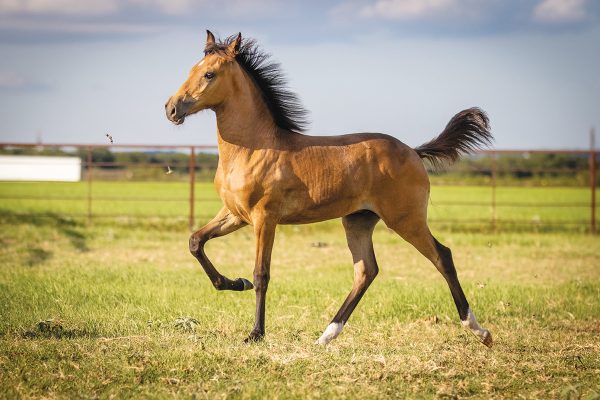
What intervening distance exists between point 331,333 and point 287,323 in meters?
1.05

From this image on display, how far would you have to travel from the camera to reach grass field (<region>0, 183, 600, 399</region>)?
19.8 feet

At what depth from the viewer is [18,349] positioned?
21.5ft

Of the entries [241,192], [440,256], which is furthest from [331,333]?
[241,192]

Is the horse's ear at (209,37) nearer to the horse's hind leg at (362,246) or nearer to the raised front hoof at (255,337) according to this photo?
the horse's hind leg at (362,246)

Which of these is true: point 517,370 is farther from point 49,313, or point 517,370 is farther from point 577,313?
point 49,313

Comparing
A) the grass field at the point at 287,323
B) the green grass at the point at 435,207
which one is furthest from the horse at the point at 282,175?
the green grass at the point at 435,207

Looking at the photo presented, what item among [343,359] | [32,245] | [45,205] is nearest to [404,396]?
[343,359]

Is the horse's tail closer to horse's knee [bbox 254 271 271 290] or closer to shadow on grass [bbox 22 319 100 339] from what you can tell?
horse's knee [bbox 254 271 271 290]

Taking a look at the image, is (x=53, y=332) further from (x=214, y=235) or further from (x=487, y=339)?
(x=487, y=339)

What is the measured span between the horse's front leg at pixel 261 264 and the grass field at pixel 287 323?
0.20m

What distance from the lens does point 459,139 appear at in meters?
8.78

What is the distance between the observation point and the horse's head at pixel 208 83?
7.45 meters

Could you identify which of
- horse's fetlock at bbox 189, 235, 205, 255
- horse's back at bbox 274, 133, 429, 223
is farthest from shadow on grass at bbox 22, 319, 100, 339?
horse's back at bbox 274, 133, 429, 223

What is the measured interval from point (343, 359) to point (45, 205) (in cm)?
2511
